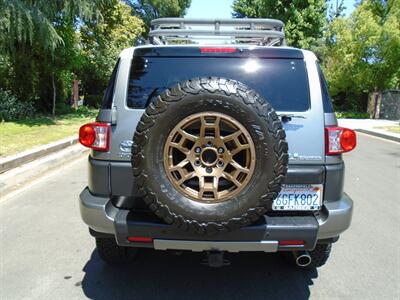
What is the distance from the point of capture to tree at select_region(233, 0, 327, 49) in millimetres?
29656

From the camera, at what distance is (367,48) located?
25.5 metres

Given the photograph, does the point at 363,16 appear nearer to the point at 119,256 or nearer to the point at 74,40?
the point at 74,40

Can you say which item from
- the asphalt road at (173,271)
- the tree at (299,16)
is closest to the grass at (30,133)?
the asphalt road at (173,271)

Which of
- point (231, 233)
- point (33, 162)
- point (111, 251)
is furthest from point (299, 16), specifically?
point (231, 233)

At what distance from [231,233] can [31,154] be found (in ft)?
22.1

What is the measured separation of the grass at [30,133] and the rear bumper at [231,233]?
6081mm

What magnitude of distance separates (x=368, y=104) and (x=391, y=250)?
2555 centimetres

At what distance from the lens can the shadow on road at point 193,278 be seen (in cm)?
338

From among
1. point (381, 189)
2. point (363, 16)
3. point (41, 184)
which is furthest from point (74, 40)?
point (363, 16)

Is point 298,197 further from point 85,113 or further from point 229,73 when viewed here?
point 85,113

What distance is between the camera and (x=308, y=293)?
11.3ft

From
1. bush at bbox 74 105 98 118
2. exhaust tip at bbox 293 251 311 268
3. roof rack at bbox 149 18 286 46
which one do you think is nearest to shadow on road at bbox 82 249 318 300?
exhaust tip at bbox 293 251 311 268

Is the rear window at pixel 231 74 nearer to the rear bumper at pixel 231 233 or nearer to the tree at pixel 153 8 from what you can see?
the rear bumper at pixel 231 233

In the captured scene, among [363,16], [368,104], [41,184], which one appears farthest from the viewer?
[368,104]
